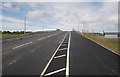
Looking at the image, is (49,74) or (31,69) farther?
(31,69)

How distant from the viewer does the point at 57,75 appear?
4.72m

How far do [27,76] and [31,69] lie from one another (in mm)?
760

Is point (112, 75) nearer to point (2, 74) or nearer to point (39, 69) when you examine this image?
point (39, 69)

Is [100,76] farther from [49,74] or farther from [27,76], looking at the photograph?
[27,76]

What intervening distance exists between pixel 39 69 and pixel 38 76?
2.55 ft

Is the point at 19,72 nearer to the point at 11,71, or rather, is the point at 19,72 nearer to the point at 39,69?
the point at 11,71

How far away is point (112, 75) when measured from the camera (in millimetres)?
4816

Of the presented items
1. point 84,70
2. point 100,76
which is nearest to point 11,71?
point 84,70

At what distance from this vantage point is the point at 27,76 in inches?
181

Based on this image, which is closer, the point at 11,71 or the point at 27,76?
the point at 27,76

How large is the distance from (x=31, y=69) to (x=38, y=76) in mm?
935

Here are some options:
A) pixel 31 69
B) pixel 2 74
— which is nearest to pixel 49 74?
pixel 31 69

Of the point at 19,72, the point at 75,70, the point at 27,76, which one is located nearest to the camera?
the point at 27,76

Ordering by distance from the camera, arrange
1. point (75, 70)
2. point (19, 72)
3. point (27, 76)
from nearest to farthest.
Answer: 1. point (27, 76)
2. point (19, 72)
3. point (75, 70)
